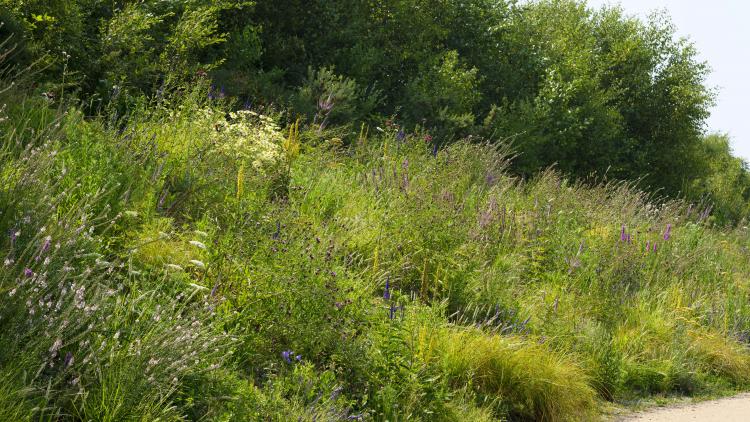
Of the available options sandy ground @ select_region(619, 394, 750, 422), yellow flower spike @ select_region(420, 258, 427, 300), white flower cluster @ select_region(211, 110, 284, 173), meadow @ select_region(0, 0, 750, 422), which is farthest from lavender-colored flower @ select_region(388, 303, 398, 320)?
white flower cluster @ select_region(211, 110, 284, 173)

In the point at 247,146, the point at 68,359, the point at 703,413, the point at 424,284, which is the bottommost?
the point at 703,413

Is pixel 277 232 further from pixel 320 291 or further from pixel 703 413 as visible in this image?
pixel 703 413

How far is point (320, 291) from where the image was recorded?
5.65m

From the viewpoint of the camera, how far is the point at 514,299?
26.0 feet

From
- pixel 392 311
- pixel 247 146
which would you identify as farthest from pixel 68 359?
pixel 247 146

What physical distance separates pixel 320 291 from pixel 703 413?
3893 mm

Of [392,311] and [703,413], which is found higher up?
[392,311]

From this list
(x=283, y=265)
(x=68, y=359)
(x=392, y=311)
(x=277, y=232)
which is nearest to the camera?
(x=68, y=359)

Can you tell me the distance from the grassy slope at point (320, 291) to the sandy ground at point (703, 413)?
365 mm

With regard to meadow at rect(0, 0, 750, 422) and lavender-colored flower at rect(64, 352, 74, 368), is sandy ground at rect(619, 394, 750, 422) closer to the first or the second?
meadow at rect(0, 0, 750, 422)

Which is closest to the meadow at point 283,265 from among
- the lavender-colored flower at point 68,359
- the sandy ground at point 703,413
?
the lavender-colored flower at point 68,359

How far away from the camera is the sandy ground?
283 inches

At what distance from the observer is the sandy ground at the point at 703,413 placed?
719 cm

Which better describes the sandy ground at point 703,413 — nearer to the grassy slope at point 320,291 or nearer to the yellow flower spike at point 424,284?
the grassy slope at point 320,291
